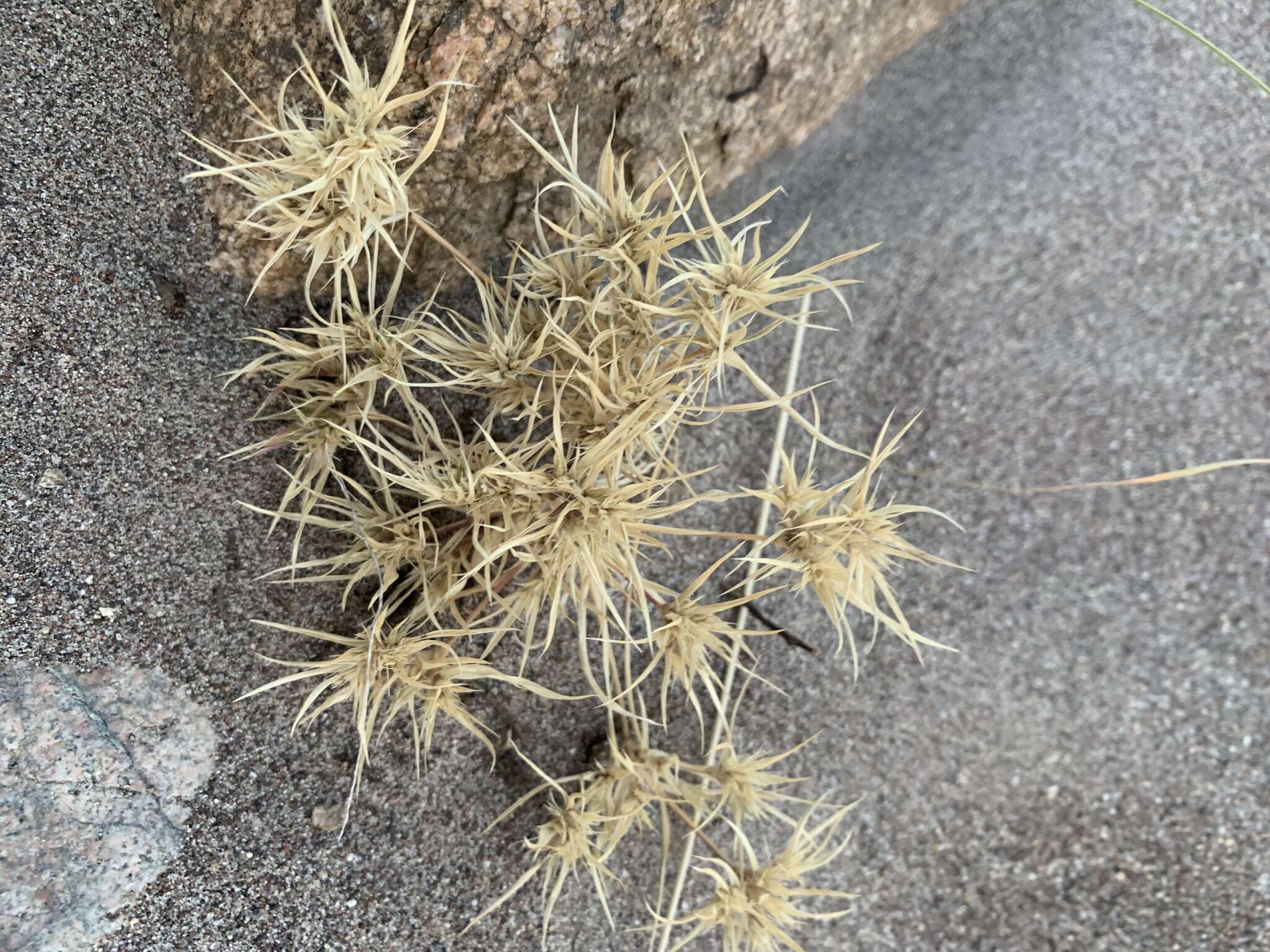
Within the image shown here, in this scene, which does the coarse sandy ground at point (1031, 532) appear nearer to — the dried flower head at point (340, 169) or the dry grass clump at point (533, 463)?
the dry grass clump at point (533, 463)

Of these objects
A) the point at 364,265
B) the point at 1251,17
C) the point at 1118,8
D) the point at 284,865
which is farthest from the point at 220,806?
the point at 1251,17

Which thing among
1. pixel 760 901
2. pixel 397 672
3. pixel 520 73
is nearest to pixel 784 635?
pixel 760 901

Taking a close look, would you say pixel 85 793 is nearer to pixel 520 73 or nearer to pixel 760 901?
pixel 760 901

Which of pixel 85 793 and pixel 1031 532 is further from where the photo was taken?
pixel 1031 532

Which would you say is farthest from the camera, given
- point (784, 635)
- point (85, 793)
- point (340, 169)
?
point (784, 635)

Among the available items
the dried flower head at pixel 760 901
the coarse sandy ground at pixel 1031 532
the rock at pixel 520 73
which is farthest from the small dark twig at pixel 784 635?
the rock at pixel 520 73

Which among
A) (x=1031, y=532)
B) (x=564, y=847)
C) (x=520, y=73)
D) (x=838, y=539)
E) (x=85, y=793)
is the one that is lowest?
(x=1031, y=532)

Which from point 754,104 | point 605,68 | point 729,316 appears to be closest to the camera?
point 729,316

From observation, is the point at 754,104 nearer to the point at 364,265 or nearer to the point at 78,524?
the point at 364,265
